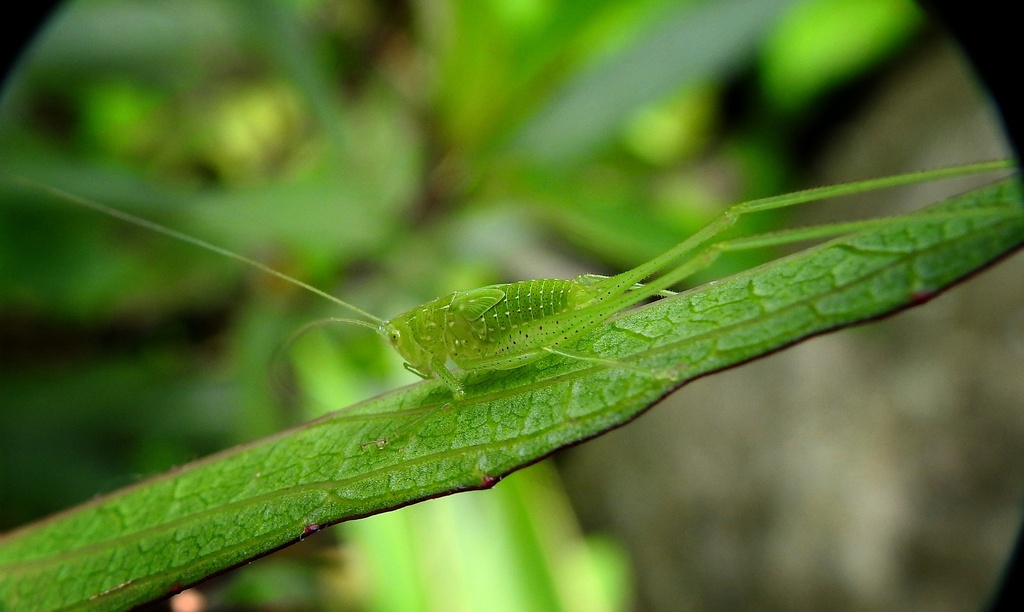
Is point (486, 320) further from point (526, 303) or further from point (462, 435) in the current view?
point (462, 435)

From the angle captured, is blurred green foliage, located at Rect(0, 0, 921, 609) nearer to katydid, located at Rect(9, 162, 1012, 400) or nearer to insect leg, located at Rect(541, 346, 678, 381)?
katydid, located at Rect(9, 162, 1012, 400)

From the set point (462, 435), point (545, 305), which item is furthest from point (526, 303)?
point (462, 435)

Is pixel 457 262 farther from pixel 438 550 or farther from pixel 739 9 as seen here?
pixel 739 9

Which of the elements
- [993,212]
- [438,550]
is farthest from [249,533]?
[438,550]

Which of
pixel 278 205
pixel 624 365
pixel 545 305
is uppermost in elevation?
pixel 278 205

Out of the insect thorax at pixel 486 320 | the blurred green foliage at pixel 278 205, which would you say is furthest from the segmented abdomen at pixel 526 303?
the blurred green foliage at pixel 278 205

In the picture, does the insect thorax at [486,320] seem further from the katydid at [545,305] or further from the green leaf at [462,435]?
the green leaf at [462,435]
